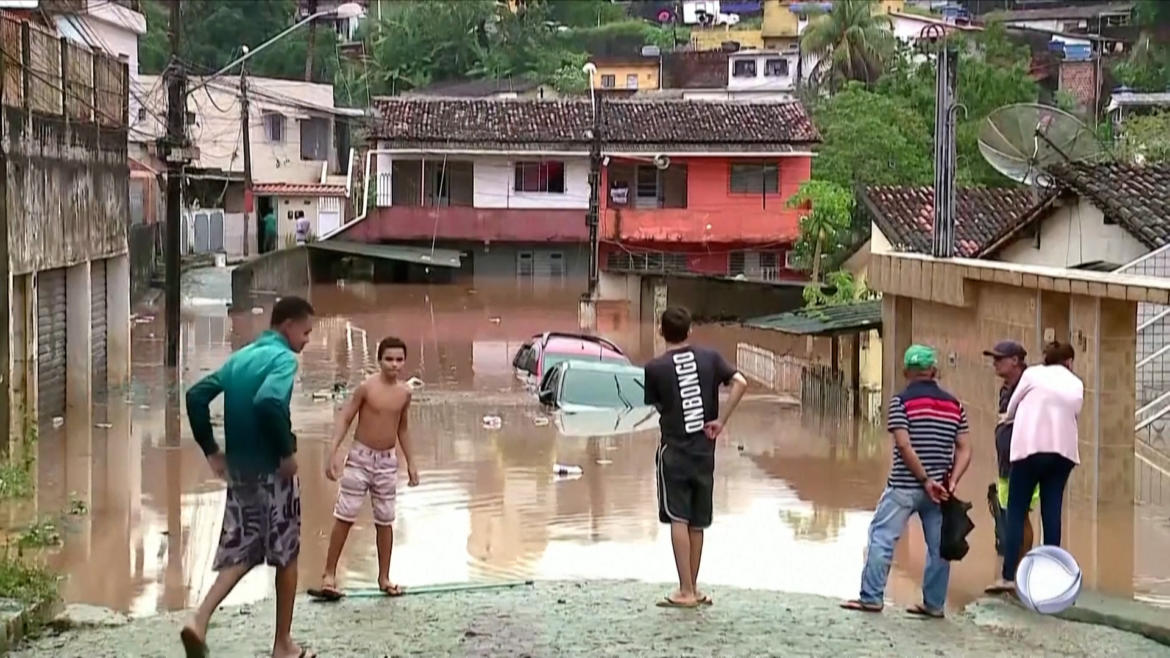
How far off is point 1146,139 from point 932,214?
7615mm

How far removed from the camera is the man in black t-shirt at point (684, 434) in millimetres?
8945

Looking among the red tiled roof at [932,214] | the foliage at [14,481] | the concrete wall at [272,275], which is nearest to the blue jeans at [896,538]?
the foliage at [14,481]

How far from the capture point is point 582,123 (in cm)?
4822

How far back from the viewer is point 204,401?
743 cm

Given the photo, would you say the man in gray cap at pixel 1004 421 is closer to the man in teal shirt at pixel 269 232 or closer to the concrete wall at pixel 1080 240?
the concrete wall at pixel 1080 240

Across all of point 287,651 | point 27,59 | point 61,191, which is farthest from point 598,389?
point 287,651

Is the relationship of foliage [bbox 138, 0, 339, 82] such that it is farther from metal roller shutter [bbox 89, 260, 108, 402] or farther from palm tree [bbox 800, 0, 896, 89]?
metal roller shutter [bbox 89, 260, 108, 402]

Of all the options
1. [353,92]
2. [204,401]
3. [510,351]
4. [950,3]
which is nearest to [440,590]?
[204,401]

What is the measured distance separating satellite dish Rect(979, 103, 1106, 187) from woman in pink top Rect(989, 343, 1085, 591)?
469 inches

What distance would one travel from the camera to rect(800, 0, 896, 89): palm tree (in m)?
56.0

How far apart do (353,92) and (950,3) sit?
31370 millimetres

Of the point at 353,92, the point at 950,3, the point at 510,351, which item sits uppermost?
the point at 950,3

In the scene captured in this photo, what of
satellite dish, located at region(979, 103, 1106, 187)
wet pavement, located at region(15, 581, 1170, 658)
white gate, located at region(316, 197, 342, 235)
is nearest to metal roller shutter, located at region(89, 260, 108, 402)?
satellite dish, located at region(979, 103, 1106, 187)

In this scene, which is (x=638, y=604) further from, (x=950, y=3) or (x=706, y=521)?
(x=950, y=3)
